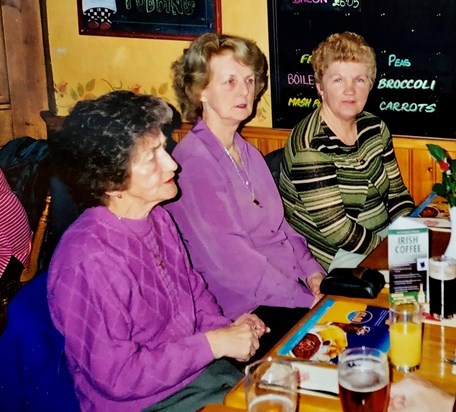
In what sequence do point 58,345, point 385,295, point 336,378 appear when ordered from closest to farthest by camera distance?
1. point 336,378
2. point 58,345
3. point 385,295

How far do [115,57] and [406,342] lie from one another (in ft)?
9.21

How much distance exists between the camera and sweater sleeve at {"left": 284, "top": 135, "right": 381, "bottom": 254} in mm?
2406

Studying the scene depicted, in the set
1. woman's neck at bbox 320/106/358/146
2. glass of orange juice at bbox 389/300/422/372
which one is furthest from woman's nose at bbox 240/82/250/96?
glass of orange juice at bbox 389/300/422/372

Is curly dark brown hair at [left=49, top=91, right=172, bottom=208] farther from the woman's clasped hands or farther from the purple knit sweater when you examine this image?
the woman's clasped hands

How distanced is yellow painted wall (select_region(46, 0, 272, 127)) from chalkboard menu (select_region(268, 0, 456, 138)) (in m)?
0.15

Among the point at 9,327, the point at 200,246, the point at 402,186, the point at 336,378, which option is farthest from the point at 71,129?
the point at 402,186

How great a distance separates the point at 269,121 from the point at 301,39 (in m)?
0.46

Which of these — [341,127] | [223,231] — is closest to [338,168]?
[341,127]

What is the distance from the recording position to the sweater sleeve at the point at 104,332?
55.4 inches

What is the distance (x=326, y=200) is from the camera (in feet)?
7.91

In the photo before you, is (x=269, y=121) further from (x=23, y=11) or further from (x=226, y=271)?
(x=23, y=11)

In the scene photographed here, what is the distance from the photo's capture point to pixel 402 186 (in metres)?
2.72

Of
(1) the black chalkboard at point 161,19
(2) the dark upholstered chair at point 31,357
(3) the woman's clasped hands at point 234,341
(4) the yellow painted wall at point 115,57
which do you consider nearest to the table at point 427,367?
(3) the woman's clasped hands at point 234,341

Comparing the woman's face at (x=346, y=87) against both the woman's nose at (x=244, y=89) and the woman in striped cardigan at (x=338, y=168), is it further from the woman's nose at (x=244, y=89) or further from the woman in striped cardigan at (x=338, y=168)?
the woman's nose at (x=244, y=89)
